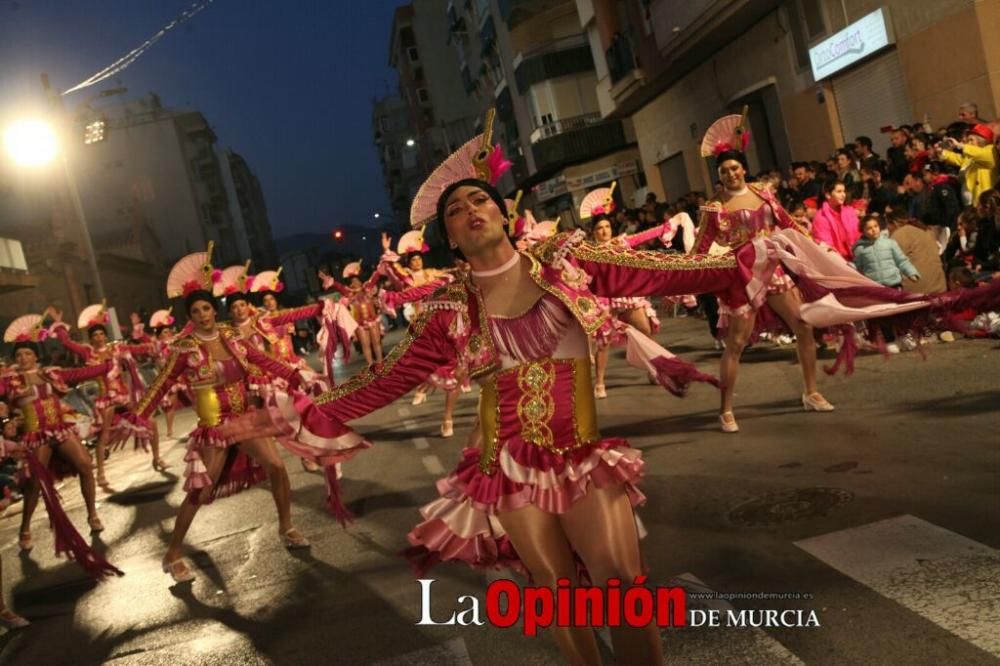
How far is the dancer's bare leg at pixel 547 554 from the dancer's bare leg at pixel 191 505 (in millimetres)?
4860

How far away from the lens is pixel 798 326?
8086 millimetres

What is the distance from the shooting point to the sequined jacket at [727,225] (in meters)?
8.03

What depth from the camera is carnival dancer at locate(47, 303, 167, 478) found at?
46.0 ft

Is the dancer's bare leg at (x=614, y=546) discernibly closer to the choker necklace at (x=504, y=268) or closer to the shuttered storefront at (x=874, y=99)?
the choker necklace at (x=504, y=268)

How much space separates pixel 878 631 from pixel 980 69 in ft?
45.3

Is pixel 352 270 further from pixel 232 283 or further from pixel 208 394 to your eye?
pixel 208 394

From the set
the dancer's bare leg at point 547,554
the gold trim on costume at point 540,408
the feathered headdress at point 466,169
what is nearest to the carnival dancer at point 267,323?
the feathered headdress at point 466,169

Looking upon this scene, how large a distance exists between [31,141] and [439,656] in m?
24.5

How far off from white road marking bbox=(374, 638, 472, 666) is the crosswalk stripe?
192cm

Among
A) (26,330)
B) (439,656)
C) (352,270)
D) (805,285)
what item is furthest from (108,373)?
(805,285)

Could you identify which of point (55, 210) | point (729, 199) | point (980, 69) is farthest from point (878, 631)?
point (55, 210)

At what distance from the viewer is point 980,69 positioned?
51.2ft

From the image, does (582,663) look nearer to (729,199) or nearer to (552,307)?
(552,307)

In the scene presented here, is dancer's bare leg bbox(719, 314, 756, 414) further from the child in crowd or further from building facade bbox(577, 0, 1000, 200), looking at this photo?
building facade bbox(577, 0, 1000, 200)
